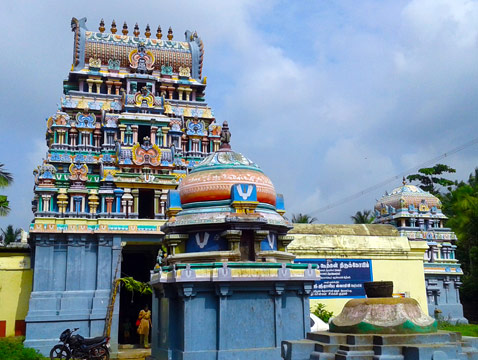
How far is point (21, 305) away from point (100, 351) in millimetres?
7929

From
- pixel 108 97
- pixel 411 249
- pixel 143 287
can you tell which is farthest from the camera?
pixel 108 97

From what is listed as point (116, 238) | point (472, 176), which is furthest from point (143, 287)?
point (472, 176)

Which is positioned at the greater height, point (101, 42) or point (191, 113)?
point (101, 42)

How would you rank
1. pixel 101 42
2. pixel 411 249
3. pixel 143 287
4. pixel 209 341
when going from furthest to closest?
pixel 101 42 → pixel 411 249 → pixel 143 287 → pixel 209 341

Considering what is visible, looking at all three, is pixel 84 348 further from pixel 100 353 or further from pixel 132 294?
pixel 132 294

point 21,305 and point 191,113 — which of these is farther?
point 191,113

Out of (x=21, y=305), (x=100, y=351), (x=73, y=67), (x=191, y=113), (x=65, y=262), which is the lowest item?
(x=100, y=351)

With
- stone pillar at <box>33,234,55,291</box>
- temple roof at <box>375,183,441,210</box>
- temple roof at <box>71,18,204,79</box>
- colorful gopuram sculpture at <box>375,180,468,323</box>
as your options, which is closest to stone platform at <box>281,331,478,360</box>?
stone pillar at <box>33,234,55,291</box>

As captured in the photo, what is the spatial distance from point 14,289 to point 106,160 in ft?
25.1

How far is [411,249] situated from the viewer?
25.1 metres

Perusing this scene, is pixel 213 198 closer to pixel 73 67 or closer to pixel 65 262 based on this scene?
pixel 65 262

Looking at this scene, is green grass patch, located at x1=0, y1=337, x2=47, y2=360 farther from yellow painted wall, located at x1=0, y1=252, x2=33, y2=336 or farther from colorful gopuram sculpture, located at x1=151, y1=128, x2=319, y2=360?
yellow painted wall, located at x1=0, y1=252, x2=33, y2=336

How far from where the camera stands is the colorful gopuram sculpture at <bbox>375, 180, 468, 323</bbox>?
98.9ft

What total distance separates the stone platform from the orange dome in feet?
25.0
